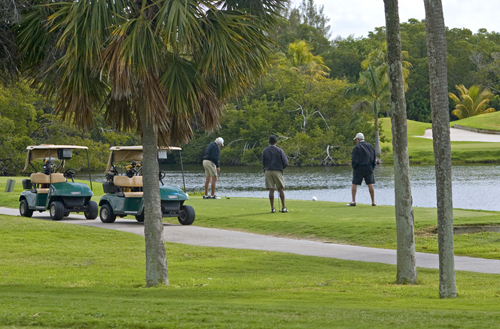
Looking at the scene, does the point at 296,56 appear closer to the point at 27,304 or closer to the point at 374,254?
the point at 374,254

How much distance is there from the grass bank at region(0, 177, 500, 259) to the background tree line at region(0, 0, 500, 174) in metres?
15.0

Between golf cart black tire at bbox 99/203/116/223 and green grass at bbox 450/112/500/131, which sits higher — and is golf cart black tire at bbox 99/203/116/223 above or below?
below

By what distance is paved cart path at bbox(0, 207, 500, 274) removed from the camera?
35.1 feet

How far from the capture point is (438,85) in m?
7.74

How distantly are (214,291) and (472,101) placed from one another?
77.8 metres

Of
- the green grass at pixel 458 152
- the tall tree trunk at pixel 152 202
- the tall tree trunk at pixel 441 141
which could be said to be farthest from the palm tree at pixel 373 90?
the tall tree trunk at pixel 441 141

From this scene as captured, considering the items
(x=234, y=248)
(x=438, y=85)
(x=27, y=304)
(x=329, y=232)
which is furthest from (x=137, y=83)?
(x=329, y=232)

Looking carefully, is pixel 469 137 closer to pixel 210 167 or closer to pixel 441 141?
pixel 210 167

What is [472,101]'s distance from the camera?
80.2 metres

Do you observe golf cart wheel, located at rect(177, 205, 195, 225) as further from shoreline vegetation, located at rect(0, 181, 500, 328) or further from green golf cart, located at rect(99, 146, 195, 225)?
shoreline vegetation, located at rect(0, 181, 500, 328)

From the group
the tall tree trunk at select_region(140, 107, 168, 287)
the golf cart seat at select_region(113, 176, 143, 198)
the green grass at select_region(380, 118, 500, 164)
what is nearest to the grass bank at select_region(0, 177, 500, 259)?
the golf cart seat at select_region(113, 176, 143, 198)

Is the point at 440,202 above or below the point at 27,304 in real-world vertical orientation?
above

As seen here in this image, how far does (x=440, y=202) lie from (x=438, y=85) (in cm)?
142

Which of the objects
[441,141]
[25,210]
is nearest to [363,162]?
[25,210]
